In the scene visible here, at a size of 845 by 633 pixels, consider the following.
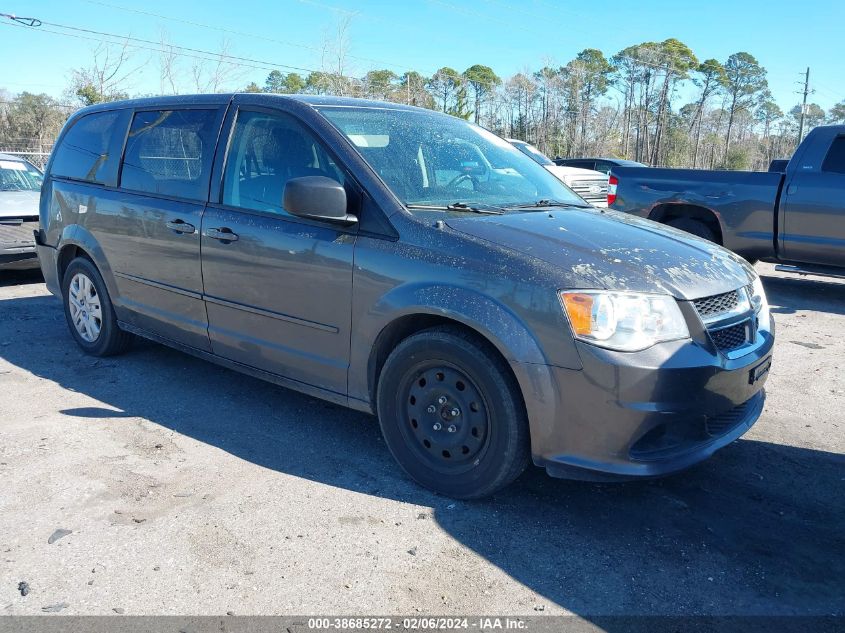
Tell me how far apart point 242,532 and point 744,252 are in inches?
291

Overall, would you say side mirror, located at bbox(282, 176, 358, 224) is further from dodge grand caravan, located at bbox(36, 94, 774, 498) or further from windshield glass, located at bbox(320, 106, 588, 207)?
windshield glass, located at bbox(320, 106, 588, 207)

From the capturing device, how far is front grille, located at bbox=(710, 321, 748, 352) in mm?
3116

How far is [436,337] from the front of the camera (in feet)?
10.5

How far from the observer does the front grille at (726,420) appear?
317 centimetres

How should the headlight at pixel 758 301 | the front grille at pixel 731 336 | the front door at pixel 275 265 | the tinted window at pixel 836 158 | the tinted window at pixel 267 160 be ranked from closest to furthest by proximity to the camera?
the front grille at pixel 731 336 → the headlight at pixel 758 301 → the front door at pixel 275 265 → the tinted window at pixel 267 160 → the tinted window at pixel 836 158

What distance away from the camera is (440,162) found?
399 centimetres

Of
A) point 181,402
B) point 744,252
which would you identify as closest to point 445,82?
point 744,252

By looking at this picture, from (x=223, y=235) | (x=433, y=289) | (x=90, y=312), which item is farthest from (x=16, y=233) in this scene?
(x=433, y=289)

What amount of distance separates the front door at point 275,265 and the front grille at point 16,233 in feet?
16.7

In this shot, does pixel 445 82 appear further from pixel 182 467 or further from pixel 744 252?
pixel 182 467

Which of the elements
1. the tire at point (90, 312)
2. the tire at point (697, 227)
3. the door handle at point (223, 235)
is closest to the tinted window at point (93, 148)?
the tire at point (90, 312)

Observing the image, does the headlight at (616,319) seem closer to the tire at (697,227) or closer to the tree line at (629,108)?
the tire at (697,227)

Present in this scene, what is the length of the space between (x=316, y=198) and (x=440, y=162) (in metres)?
0.89

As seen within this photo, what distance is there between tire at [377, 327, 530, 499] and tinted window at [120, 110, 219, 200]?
1870 millimetres
